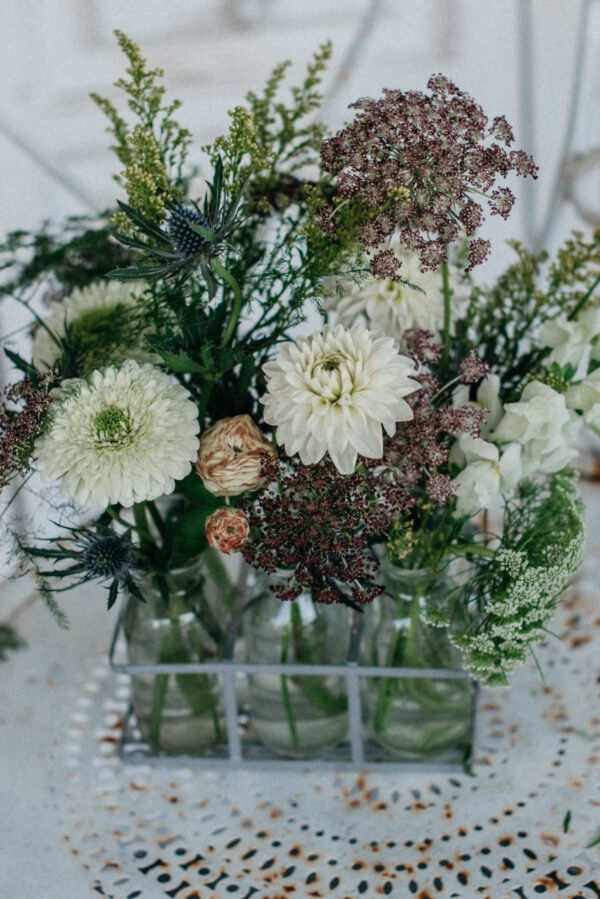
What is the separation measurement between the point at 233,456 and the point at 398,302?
236mm

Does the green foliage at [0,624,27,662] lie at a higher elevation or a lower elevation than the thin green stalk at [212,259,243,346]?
lower

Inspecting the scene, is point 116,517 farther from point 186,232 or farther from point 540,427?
point 540,427

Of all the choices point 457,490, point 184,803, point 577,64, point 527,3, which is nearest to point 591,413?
point 457,490

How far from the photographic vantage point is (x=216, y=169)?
0.63 metres

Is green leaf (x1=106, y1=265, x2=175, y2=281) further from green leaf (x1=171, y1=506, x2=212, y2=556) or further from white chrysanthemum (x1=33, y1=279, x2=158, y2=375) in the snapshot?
green leaf (x1=171, y1=506, x2=212, y2=556)

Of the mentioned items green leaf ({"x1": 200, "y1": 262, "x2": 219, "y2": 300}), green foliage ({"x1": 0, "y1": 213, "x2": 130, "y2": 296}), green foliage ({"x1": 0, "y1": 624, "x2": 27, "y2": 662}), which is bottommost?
green foliage ({"x1": 0, "y1": 624, "x2": 27, "y2": 662})

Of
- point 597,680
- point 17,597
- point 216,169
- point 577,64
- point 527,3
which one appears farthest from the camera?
point 527,3

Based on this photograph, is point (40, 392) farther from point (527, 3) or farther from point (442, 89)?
point (527, 3)

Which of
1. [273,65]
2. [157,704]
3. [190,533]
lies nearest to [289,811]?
[157,704]

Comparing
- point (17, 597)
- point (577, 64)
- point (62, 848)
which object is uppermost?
point (577, 64)

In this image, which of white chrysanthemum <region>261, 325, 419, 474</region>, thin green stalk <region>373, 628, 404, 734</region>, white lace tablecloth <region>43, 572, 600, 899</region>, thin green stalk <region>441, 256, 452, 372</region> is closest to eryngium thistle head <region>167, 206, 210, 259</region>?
white chrysanthemum <region>261, 325, 419, 474</region>

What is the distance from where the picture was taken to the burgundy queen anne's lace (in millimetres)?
616

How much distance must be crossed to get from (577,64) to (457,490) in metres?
1.40

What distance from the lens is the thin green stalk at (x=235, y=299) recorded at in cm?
64
